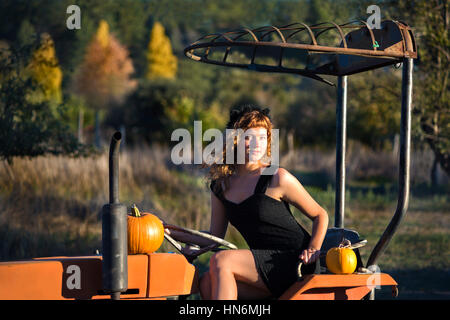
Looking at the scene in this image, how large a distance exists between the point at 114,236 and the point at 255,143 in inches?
43.4

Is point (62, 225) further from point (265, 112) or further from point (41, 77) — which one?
point (265, 112)

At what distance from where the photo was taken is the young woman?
10.3 feet

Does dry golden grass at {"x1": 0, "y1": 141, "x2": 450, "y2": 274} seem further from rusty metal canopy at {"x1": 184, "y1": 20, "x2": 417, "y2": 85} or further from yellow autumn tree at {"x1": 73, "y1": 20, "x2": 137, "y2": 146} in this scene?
yellow autumn tree at {"x1": 73, "y1": 20, "x2": 137, "y2": 146}

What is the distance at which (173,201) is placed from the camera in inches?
414

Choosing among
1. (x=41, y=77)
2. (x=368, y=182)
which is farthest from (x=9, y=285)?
(x=368, y=182)

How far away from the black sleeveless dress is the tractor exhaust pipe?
790mm

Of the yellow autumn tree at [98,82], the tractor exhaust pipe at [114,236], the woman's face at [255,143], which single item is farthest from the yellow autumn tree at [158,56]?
the tractor exhaust pipe at [114,236]

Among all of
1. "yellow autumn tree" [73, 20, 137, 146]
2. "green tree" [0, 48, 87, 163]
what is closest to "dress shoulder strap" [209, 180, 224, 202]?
"green tree" [0, 48, 87, 163]

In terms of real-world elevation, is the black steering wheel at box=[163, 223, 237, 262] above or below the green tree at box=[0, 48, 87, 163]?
below

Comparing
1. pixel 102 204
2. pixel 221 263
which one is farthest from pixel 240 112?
pixel 102 204

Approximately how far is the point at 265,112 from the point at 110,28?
35.5 meters

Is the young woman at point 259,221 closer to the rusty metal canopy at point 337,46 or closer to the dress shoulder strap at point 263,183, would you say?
the dress shoulder strap at point 263,183

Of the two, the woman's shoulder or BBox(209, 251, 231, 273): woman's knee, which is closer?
BBox(209, 251, 231, 273): woman's knee

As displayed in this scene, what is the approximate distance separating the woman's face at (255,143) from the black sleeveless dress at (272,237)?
5.7 inches
